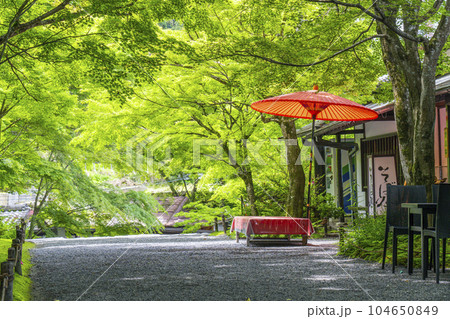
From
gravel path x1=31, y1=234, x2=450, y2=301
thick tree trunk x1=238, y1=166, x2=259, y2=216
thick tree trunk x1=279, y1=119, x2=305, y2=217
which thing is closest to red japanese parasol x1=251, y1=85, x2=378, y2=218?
gravel path x1=31, y1=234, x2=450, y2=301

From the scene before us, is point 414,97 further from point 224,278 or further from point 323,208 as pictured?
point 323,208

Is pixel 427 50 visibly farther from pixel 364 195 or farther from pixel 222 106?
pixel 364 195

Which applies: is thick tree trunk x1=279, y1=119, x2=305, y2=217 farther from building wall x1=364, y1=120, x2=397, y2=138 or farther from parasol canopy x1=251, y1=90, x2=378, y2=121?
parasol canopy x1=251, y1=90, x2=378, y2=121

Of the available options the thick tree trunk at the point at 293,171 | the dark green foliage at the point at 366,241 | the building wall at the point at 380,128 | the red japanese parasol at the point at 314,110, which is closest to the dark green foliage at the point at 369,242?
the dark green foliage at the point at 366,241

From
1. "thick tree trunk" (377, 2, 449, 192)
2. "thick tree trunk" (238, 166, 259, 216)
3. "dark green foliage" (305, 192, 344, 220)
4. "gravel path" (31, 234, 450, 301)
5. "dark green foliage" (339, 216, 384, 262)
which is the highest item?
"thick tree trunk" (377, 2, 449, 192)

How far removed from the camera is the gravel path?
4.61m

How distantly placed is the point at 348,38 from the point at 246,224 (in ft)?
13.0

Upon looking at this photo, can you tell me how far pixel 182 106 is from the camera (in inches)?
503

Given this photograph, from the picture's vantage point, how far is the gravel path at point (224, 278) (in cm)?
461

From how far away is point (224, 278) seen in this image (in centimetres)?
575

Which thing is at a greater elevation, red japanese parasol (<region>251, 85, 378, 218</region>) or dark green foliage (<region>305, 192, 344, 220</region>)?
red japanese parasol (<region>251, 85, 378, 218</region>)

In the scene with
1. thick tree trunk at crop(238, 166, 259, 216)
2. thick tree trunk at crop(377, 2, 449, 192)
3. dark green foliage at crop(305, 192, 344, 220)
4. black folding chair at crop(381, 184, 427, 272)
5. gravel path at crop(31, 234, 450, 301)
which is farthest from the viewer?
thick tree trunk at crop(238, 166, 259, 216)

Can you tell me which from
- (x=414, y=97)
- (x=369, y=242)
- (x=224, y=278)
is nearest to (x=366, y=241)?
(x=369, y=242)

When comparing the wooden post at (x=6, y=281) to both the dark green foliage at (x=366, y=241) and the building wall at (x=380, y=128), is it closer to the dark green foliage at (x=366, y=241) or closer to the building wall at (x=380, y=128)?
the dark green foliage at (x=366, y=241)
